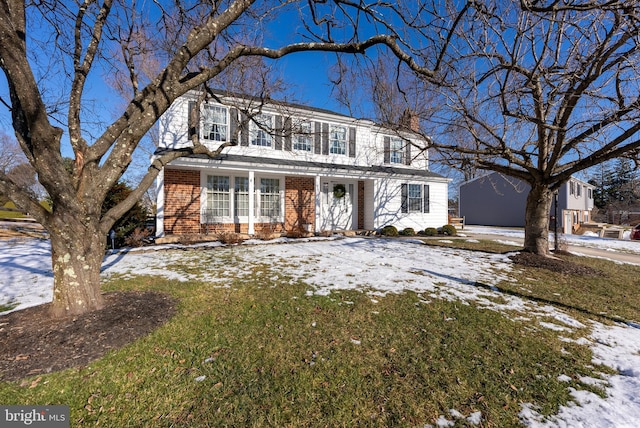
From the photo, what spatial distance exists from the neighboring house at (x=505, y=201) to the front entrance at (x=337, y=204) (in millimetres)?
15574

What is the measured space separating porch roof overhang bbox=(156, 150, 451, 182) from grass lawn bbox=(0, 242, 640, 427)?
6857 millimetres

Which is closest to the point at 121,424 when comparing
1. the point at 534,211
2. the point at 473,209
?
the point at 534,211

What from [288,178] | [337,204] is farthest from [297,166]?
[337,204]

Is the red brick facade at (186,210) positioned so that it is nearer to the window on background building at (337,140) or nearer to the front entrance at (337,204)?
the front entrance at (337,204)

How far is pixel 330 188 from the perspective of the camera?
45.2ft

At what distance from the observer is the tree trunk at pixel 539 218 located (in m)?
7.71

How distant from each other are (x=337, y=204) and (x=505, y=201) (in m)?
21.2

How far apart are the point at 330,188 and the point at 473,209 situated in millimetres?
22165

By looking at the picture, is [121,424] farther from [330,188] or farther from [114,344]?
[330,188]

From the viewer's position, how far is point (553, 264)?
22.9 feet

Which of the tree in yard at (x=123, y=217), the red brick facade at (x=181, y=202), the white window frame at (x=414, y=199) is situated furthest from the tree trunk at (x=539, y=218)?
the tree in yard at (x=123, y=217)

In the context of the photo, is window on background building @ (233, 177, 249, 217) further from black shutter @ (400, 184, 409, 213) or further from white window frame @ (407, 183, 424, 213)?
white window frame @ (407, 183, 424, 213)

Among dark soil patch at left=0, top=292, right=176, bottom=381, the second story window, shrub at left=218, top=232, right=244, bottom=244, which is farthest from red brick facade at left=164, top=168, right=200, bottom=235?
dark soil patch at left=0, top=292, right=176, bottom=381

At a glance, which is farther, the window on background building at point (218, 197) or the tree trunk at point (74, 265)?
the window on background building at point (218, 197)
